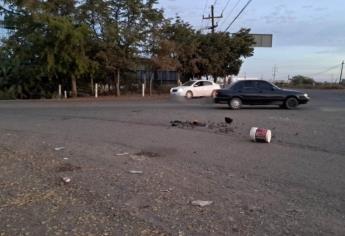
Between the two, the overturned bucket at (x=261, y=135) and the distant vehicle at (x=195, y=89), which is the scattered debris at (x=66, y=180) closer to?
the overturned bucket at (x=261, y=135)

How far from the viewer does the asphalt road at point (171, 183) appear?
18.2 feet

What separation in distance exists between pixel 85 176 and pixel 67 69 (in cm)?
3164

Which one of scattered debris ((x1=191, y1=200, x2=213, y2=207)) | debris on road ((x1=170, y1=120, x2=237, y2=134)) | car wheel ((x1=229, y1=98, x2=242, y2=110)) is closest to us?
scattered debris ((x1=191, y1=200, x2=213, y2=207))

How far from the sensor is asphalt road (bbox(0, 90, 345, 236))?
→ 5539 mm

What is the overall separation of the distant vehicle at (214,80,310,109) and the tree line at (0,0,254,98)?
16.9m

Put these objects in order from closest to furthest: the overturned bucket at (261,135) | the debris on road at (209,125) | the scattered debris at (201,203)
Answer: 1. the scattered debris at (201,203)
2. the overturned bucket at (261,135)
3. the debris on road at (209,125)

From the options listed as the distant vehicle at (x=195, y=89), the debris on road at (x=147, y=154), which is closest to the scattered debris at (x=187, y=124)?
the debris on road at (x=147, y=154)

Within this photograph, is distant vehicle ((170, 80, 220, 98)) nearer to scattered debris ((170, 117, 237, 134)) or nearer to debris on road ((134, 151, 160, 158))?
scattered debris ((170, 117, 237, 134))

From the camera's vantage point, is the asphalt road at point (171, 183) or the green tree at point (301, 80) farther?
the green tree at point (301, 80)

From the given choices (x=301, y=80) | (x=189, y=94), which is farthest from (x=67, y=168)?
(x=301, y=80)

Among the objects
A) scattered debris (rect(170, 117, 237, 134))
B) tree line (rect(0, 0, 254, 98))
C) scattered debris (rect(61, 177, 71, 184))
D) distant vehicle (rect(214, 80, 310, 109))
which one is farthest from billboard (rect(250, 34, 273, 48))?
scattered debris (rect(61, 177, 71, 184))

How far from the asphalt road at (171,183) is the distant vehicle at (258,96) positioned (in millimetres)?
9089

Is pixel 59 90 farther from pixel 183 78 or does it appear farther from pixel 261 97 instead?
pixel 261 97

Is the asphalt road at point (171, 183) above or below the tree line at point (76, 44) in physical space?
below
